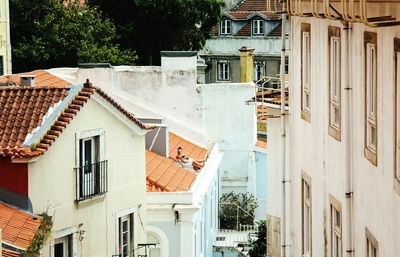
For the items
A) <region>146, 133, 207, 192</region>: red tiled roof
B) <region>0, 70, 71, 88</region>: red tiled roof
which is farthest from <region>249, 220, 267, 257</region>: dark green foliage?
<region>0, 70, 71, 88</region>: red tiled roof

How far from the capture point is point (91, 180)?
31641mm

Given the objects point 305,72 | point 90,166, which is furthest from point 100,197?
point 305,72

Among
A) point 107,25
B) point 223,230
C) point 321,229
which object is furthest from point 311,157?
point 107,25

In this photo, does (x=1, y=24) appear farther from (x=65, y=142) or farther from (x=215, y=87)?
(x=65, y=142)

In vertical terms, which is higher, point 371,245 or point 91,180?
point 91,180

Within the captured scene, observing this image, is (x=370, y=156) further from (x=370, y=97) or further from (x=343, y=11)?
(x=343, y=11)

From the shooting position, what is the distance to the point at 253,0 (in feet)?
324

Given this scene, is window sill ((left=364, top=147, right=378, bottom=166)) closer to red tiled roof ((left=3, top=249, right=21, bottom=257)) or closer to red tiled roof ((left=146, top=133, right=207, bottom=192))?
red tiled roof ((left=3, top=249, right=21, bottom=257))

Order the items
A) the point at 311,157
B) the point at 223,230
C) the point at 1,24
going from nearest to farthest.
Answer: the point at 311,157 < the point at 223,230 < the point at 1,24

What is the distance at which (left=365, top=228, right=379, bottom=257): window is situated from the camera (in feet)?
67.1

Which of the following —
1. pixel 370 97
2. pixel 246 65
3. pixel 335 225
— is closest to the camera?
pixel 370 97

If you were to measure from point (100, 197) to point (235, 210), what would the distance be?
20.9 meters

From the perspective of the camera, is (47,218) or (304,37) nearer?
(304,37)

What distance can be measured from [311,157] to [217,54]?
70.4 metres
